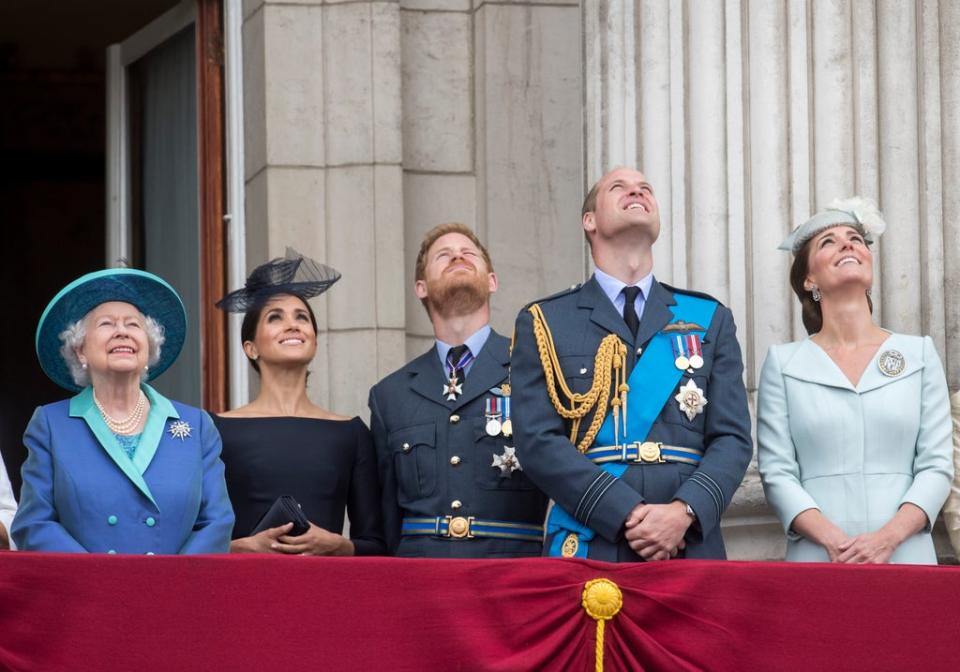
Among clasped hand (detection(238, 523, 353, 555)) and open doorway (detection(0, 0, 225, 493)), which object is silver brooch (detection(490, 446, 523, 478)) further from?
open doorway (detection(0, 0, 225, 493))

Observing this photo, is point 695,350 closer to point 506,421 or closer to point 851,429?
point 851,429

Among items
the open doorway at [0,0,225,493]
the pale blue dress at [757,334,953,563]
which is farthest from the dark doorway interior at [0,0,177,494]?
the pale blue dress at [757,334,953,563]

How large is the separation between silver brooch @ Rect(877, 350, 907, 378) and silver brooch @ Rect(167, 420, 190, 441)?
201cm

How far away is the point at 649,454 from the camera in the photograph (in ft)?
19.6

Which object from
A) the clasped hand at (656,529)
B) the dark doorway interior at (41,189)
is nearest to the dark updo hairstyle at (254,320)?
the clasped hand at (656,529)

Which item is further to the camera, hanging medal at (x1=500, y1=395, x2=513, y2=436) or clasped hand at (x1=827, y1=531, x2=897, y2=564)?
hanging medal at (x1=500, y1=395, x2=513, y2=436)

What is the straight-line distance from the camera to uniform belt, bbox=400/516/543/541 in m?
6.55

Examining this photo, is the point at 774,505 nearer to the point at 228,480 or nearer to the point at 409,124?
the point at 228,480

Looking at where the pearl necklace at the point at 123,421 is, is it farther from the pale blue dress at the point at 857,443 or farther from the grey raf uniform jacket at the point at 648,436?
the pale blue dress at the point at 857,443

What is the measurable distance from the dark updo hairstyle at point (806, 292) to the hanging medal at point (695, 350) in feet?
2.12

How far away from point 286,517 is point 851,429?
A: 1.65 m

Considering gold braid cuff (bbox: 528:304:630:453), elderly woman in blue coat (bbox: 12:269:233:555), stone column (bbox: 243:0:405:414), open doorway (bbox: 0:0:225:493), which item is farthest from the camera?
open doorway (bbox: 0:0:225:493)

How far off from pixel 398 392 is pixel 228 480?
0.63 meters

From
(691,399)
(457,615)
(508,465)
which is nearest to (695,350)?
(691,399)
